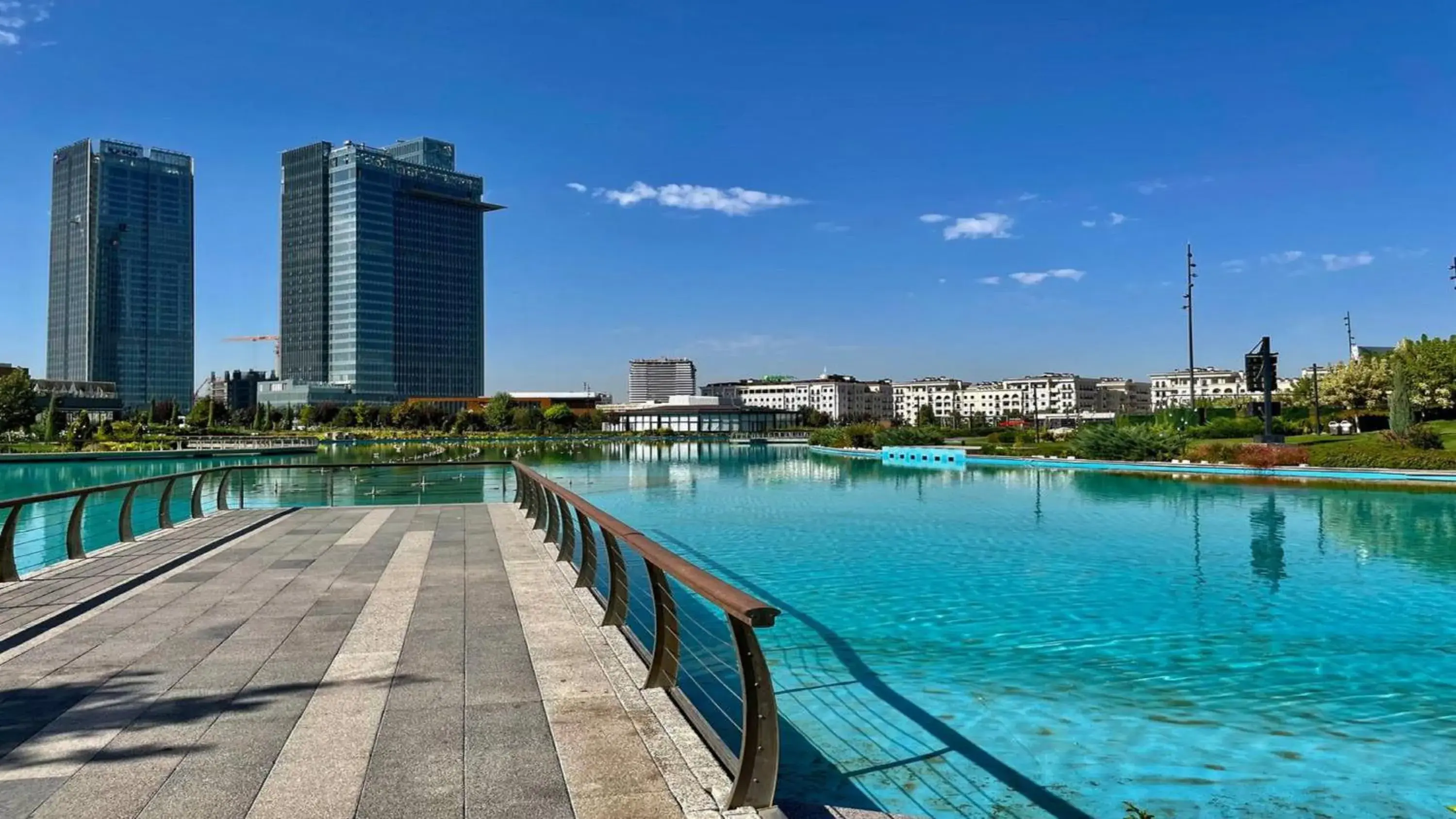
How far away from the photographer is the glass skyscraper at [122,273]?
16000cm

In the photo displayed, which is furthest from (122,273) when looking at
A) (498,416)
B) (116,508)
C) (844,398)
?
(116,508)

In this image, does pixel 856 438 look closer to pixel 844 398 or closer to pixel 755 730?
pixel 755 730

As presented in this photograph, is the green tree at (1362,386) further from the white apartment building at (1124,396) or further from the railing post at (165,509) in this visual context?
the white apartment building at (1124,396)

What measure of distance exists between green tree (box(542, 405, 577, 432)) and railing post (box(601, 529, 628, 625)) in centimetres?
Result: 11193

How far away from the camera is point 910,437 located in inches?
2217

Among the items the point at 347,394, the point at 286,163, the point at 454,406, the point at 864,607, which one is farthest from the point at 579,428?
the point at 864,607

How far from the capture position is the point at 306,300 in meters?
150

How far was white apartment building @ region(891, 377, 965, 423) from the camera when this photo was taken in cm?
18112

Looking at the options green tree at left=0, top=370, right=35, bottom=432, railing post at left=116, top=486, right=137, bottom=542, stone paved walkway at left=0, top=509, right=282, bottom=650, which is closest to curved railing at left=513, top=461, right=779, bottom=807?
stone paved walkway at left=0, top=509, right=282, bottom=650

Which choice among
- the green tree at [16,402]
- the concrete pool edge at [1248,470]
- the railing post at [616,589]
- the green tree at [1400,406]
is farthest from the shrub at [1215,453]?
the green tree at [16,402]

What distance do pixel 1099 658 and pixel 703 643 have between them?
12.4ft

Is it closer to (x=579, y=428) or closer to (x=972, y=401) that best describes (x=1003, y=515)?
(x=579, y=428)

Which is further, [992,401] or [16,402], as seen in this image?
[992,401]

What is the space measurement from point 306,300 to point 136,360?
134ft
